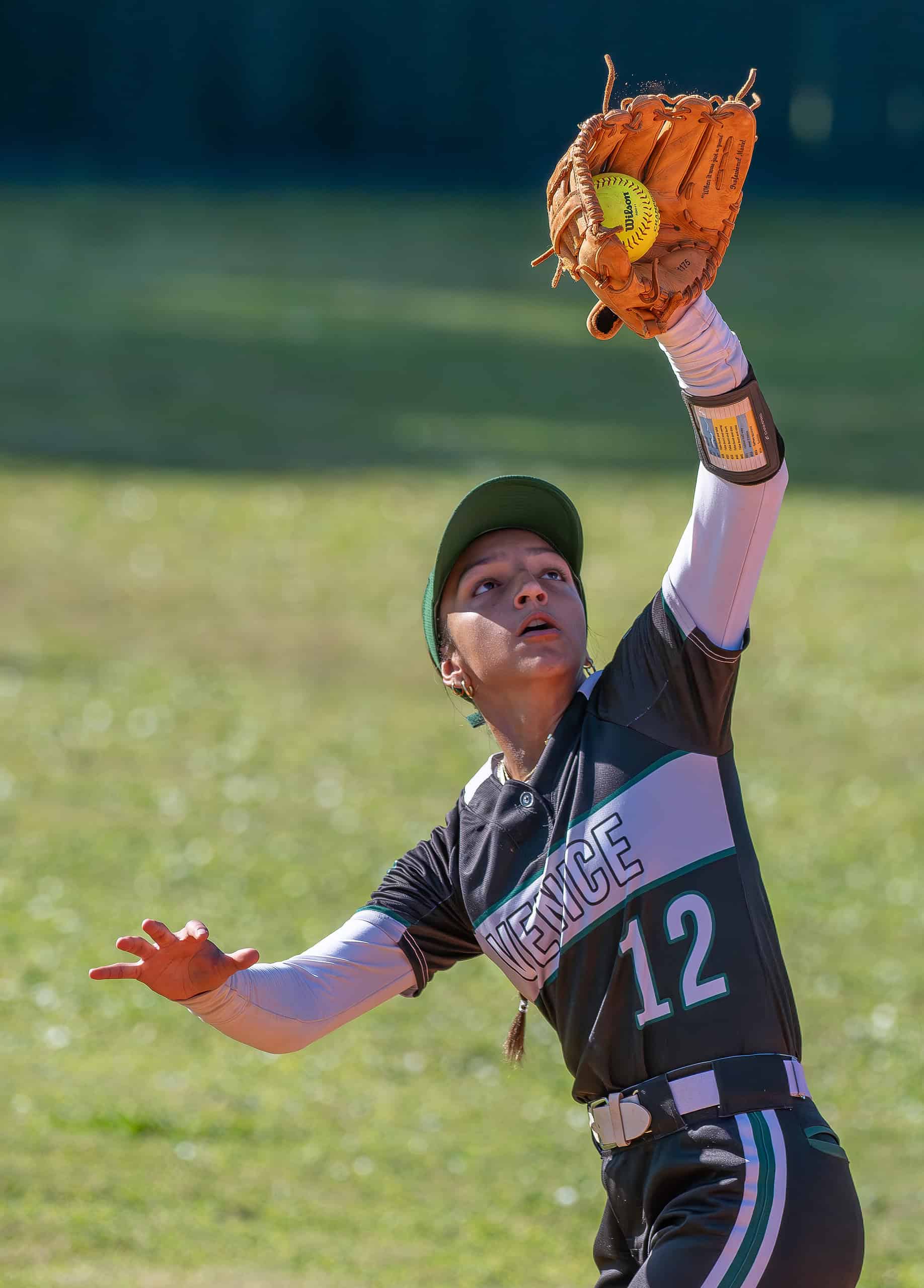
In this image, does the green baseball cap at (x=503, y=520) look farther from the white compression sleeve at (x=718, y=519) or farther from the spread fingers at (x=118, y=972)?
the spread fingers at (x=118, y=972)

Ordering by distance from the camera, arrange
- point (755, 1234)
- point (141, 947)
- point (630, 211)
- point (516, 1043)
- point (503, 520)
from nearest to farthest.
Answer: point (755, 1234), point (630, 211), point (141, 947), point (503, 520), point (516, 1043)

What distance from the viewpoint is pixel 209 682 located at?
10.6 meters

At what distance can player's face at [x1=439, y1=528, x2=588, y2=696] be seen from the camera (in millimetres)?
2895

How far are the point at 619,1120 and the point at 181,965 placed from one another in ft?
2.47

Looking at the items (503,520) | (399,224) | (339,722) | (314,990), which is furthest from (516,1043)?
(399,224)

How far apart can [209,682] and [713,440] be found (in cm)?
809

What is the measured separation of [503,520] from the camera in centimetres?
309

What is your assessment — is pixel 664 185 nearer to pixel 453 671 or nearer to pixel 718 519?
pixel 718 519

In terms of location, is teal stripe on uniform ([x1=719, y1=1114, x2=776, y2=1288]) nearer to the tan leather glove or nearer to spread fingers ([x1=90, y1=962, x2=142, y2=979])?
spread fingers ([x1=90, y1=962, x2=142, y2=979])

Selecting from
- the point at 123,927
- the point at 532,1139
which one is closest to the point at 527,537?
the point at 532,1139

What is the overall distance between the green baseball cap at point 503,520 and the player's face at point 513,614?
0.07 ft

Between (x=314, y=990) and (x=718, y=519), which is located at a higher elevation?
(x=718, y=519)

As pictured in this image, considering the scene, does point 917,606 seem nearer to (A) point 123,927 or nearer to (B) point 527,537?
(A) point 123,927

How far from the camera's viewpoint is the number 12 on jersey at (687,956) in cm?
265
